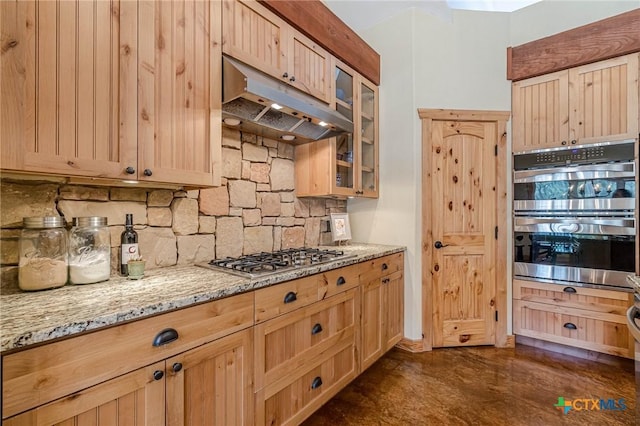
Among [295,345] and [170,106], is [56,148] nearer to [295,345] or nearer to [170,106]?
[170,106]

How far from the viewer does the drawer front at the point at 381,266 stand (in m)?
2.16

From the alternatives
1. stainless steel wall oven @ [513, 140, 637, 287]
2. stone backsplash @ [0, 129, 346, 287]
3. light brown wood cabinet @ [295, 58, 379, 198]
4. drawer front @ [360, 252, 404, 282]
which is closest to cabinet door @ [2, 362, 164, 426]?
stone backsplash @ [0, 129, 346, 287]

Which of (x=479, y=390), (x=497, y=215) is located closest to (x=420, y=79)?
(x=497, y=215)

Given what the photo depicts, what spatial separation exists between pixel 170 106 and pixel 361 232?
2139mm

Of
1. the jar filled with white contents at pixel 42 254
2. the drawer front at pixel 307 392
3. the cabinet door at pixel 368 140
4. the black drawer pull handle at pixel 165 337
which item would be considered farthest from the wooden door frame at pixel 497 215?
the jar filled with white contents at pixel 42 254

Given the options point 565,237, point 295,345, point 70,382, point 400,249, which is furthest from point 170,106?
point 565,237

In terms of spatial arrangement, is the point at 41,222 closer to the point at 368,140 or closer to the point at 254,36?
the point at 254,36

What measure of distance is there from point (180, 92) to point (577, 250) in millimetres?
3290

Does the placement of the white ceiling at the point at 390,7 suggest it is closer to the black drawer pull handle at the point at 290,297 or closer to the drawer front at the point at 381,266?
the drawer front at the point at 381,266

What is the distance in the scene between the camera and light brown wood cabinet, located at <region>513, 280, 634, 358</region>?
8.06ft

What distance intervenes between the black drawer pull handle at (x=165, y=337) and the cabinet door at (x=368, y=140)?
192 cm

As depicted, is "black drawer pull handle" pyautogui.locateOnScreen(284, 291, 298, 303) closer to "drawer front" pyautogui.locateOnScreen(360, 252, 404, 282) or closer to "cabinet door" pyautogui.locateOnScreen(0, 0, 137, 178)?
"drawer front" pyautogui.locateOnScreen(360, 252, 404, 282)

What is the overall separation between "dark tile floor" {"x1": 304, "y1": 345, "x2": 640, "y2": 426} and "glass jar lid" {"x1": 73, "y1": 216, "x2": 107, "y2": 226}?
163 cm

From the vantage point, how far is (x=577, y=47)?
2.61 m
